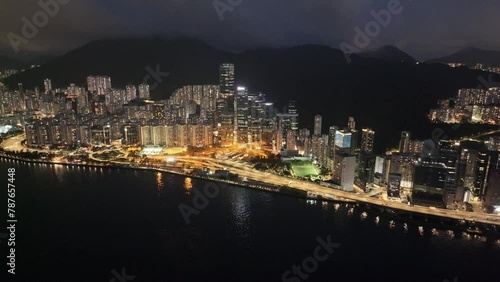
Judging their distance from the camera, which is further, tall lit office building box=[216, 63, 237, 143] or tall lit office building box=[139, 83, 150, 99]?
tall lit office building box=[139, 83, 150, 99]

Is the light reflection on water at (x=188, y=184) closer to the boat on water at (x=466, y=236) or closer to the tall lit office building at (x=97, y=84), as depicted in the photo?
the boat on water at (x=466, y=236)

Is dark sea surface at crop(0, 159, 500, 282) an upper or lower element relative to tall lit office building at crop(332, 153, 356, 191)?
lower

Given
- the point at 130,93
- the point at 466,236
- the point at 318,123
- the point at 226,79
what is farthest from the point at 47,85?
the point at 466,236

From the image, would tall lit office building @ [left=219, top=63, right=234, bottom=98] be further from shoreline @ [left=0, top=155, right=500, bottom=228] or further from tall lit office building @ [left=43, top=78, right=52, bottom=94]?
tall lit office building @ [left=43, top=78, right=52, bottom=94]

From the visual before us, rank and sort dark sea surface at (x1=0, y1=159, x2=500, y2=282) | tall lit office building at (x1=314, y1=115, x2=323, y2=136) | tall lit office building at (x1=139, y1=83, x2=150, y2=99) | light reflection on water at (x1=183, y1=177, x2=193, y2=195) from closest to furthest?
dark sea surface at (x1=0, y1=159, x2=500, y2=282) → light reflection on water at (x1=183, y1=177, x2=193, y2=195) → tall lit office building at (x1=314, y1=115, x2=323, y2=136) → tall lit office building at (x1=139, y1=83, x2=150, y2=99)

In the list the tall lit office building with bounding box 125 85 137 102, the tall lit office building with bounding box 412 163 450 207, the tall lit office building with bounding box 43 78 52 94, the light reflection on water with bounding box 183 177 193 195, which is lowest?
the light reflection on water with bounding box 183 177 193 195

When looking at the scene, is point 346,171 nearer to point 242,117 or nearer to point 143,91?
point 242,117

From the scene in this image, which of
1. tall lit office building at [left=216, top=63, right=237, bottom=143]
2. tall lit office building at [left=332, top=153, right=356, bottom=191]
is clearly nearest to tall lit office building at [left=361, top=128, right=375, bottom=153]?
tall lit office building at [left=332, top=153, right=356, bottom=191]

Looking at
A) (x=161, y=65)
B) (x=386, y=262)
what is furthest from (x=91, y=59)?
(x=386, y=262)

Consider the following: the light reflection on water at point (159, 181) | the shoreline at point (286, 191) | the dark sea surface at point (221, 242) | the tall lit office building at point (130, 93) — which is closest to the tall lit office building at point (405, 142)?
the shoreline at point (286, 191)
